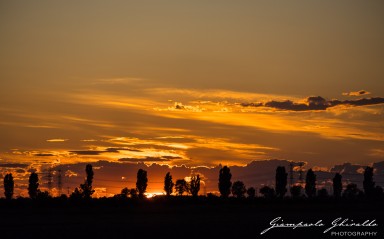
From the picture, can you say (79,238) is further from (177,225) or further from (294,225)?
(294,225)

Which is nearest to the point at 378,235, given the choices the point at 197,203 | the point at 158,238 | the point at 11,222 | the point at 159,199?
the point at 158,238

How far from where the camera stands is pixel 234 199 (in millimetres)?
134750

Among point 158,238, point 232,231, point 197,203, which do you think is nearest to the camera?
point 158,238

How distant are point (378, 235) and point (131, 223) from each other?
2452cm

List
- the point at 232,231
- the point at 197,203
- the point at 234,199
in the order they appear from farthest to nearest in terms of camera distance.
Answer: the point at 234,199, the point at 197,203, the point at 232,231

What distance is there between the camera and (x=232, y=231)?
58875 millimetres

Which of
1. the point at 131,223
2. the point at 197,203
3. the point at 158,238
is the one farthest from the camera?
the point at 197,203

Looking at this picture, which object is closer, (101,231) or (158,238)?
(158,238)

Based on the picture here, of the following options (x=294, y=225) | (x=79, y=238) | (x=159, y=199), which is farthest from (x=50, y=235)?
(x=159, y=199)

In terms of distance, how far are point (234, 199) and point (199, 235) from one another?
7945 cm

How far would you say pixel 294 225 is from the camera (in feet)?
211

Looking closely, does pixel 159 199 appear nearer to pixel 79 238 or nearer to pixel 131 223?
pixel 131 223

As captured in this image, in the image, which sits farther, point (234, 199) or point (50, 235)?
point (234, 199)

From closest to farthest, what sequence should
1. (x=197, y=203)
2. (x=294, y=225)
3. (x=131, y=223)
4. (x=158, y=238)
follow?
1. (x=158, y=238)
2. (x=294, y=225)
3. (x=131, y=223)
4. (x=197, y=203)
